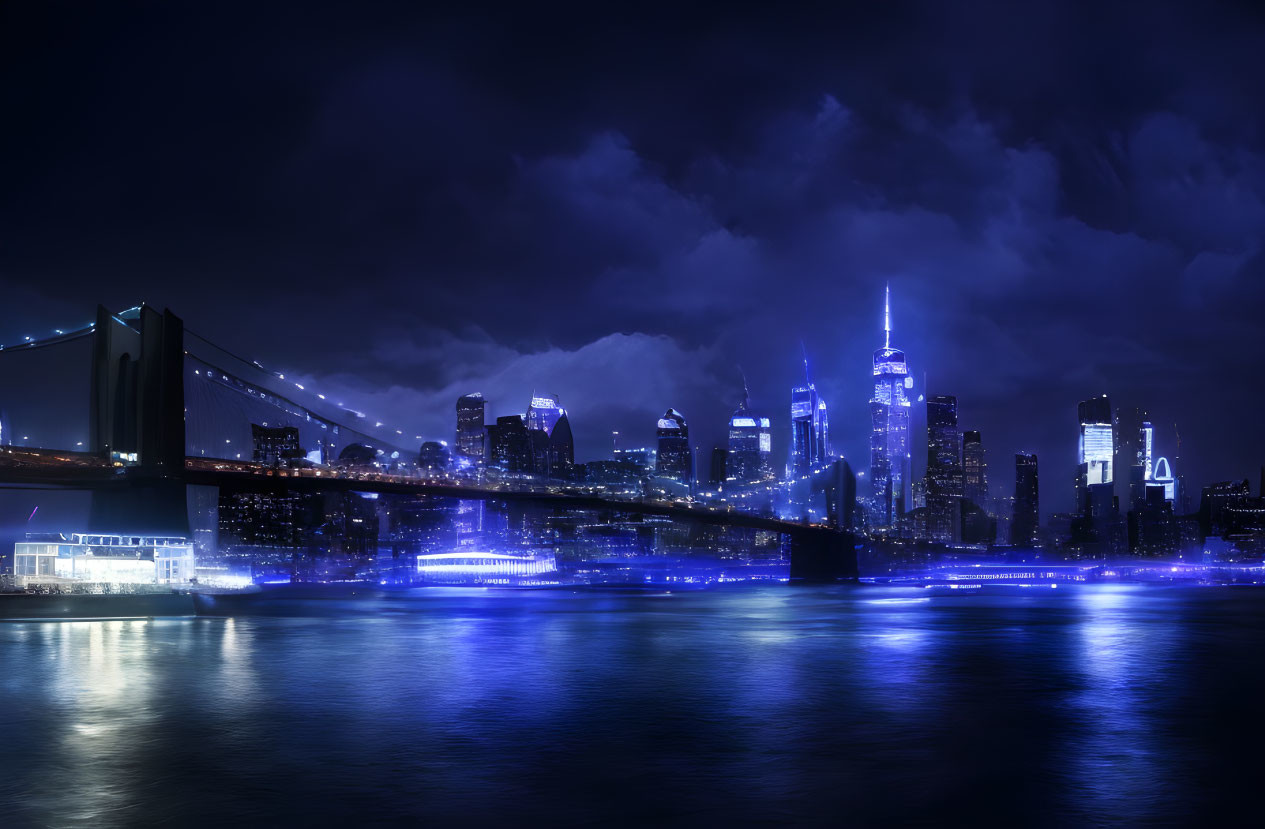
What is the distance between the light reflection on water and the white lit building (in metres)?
13.1

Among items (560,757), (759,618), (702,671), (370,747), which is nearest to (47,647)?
(702,671)

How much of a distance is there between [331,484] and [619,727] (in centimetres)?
4618

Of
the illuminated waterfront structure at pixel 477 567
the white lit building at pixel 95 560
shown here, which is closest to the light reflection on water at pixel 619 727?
the white lit building at pixel 95 560

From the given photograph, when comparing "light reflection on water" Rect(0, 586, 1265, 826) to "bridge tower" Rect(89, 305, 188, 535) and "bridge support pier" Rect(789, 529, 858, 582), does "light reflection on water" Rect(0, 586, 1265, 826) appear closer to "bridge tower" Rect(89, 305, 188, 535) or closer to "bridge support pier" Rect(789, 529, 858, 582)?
"bridge tower" Rect(89, 305, 188, 535)

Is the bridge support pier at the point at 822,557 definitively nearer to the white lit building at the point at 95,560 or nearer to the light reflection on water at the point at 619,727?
the white lit building at the point at 95,560

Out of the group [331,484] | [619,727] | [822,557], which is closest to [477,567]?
[822,557]

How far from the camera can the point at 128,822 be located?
37.8 feet

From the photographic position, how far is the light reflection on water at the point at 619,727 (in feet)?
41.9

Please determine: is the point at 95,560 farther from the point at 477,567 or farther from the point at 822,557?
the point at 477,567

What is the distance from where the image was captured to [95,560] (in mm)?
52219

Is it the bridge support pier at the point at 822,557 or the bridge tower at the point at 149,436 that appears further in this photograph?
the bridge support pier at the point at 822,557

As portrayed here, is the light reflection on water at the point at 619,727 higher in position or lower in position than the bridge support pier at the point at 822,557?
higher

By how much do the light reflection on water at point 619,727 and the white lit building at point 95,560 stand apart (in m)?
13.1

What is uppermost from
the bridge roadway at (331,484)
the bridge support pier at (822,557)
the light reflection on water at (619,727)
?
the bridge roadway at (331,484)
